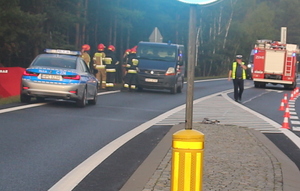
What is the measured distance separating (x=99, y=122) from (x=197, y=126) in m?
2.38

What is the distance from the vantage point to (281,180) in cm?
813

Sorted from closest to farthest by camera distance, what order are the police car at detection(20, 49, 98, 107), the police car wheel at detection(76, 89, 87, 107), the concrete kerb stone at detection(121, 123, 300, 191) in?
the concrete kerb stone at detection(121, 123, 300, 191)
the police car at detection(20, 49, 98, 107)
the police car wheel at detection(76, 89, 87, 107)

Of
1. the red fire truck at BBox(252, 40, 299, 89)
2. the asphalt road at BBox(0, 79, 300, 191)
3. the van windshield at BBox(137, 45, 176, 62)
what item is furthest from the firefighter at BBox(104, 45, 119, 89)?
the red fire truck at BBox(252, 40, 299, 89)

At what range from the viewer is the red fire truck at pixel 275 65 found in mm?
42094

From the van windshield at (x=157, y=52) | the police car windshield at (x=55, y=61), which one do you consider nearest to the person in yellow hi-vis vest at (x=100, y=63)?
the van windshield at (x=157, y=52)

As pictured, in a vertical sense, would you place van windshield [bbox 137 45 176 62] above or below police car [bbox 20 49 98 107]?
above

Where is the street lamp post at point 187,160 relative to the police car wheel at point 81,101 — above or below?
above

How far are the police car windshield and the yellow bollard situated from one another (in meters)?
13.3

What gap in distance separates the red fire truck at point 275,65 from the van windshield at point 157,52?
14.1 m

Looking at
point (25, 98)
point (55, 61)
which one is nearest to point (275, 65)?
point (55, 61)

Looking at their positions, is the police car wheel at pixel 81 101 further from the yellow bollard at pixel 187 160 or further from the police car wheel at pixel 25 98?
the yellow bollard at pixel 187 160

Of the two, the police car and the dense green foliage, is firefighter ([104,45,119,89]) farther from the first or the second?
the dense green foliage

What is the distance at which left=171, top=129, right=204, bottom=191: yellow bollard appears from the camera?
591 cm

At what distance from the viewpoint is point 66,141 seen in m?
12.0
